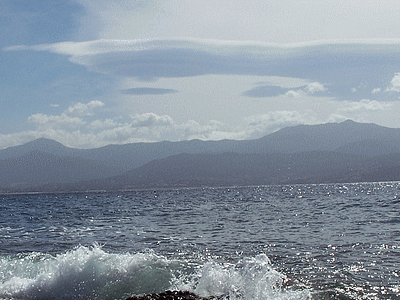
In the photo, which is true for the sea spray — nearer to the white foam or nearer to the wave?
the wave

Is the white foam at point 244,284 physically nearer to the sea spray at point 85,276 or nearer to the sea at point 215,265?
the sea at point 215,265

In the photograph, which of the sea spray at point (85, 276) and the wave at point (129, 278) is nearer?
the wave at point (129, 278)

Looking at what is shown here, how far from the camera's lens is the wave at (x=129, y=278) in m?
15.8

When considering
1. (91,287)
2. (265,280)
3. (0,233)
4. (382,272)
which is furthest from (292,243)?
(0,233)

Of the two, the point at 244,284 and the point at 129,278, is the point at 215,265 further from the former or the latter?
the point at 129,278

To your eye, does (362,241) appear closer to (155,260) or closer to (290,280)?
(290,280)

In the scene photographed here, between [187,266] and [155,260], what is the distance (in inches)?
63.1

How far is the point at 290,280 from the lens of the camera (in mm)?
17141

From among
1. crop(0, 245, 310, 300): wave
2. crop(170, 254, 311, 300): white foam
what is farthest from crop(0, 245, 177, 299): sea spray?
crop(170, 254, 311, 300): white foam

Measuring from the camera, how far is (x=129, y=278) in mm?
17766

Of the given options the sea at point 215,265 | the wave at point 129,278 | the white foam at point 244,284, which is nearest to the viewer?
the white foam at point 244,284

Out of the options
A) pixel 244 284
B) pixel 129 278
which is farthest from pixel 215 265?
pixel 129 278

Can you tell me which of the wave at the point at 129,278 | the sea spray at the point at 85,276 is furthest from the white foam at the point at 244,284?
the sea spray at the point at 85,276

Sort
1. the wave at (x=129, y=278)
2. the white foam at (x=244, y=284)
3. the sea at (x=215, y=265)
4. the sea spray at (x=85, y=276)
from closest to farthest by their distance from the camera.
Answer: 1. the white foam at (x=244, y=284)
2. the wave at (x=129, y=278)
3. the sea at (x=215, y=265)
4. the sea spray at (x=85, y=276)
